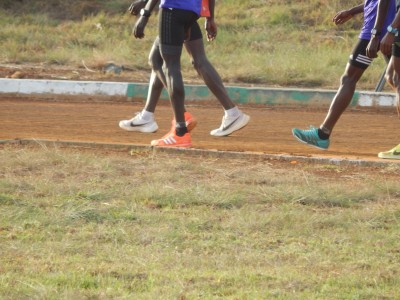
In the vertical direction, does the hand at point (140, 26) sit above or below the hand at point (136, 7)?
below

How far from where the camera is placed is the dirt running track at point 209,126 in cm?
885

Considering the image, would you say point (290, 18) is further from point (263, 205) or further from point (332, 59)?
point (263, 205)

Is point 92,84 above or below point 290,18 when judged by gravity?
above

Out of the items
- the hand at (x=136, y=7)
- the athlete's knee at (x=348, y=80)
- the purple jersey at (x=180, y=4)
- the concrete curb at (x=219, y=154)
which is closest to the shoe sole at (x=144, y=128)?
the concrete curb at (x=219, y=154)

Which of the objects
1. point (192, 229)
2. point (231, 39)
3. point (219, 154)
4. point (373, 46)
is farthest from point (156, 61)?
point (231, 39)

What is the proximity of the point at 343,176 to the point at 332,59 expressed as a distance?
845 cm

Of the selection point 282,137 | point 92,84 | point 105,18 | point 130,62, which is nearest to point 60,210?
point 282,137

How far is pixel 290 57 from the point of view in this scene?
15.8 meters

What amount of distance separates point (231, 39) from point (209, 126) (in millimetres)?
8403

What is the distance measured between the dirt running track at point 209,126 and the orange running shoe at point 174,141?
233mm

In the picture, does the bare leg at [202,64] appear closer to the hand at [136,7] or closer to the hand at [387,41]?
the hand at [136,7]

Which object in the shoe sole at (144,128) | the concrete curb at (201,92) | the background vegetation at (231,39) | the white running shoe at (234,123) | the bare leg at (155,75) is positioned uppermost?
the bare leg at (155,75)

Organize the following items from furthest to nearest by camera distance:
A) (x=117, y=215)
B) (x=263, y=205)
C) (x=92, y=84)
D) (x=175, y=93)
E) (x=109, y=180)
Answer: (x=92, y=84)
(x=175, y=93)
(x=109, y=180)
(x=263, y=205)
(x=117, y=215)

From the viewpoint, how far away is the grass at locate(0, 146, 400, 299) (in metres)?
4.49
